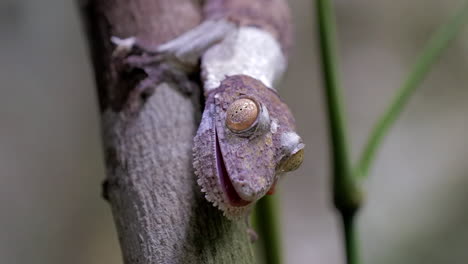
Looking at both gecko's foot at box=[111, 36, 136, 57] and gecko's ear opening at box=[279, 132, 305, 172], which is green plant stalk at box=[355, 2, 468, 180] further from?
gecko's foot at box=[111, 36, 136, 57]

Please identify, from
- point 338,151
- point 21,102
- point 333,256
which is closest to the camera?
point 338,151

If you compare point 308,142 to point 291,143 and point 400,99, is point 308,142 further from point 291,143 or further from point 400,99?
point 291,143

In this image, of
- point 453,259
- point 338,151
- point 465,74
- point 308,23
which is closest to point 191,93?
point 338,151

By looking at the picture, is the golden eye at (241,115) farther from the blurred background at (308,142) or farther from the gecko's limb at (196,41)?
the blurred background at (308,142)

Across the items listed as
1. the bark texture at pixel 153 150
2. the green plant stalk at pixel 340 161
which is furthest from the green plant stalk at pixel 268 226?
the bark texture at pixel 153 150

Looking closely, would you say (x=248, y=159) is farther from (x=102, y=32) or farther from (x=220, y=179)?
(x=102, y=32)

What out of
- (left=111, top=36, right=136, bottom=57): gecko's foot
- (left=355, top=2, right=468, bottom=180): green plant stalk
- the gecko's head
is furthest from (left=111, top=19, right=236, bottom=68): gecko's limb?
(left=355, top=2, right=468, bottom=180): green plant stalk

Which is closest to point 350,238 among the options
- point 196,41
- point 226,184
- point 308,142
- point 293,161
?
point 293,161

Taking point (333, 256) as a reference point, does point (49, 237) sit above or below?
above

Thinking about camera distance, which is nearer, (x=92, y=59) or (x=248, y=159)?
(x=248, y=159)
